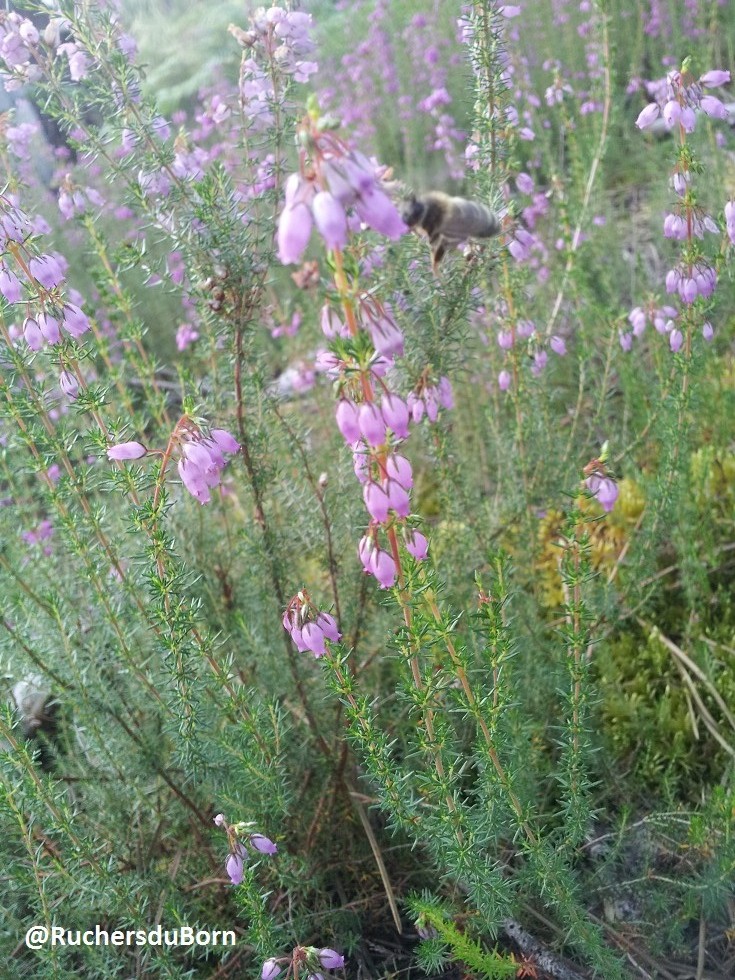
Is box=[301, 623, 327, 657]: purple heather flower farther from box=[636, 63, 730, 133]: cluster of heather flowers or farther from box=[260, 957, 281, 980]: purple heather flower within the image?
box=[636, 63, 730, 133]: cluster of heather flowers

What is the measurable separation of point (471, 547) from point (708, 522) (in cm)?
115

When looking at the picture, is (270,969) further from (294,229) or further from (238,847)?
(294,229)

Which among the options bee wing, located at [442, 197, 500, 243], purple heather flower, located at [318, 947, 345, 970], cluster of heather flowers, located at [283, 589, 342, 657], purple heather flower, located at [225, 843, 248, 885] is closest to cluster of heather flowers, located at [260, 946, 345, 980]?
purple heather flower, located at [318, 947, 345, 970]

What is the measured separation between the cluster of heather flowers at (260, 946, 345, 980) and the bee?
2.25 metres

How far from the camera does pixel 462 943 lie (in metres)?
1.80

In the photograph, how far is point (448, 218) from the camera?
10.3 ft

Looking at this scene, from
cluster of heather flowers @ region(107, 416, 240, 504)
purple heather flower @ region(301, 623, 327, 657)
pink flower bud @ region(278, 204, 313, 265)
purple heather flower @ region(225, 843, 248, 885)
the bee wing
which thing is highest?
pink flower bud @ region(278, 204, 313, 265)

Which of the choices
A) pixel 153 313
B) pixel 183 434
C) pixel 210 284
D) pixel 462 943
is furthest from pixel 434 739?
pixel 153 313

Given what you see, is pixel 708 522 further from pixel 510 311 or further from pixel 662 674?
pixel 510 311

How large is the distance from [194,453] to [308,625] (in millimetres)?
449

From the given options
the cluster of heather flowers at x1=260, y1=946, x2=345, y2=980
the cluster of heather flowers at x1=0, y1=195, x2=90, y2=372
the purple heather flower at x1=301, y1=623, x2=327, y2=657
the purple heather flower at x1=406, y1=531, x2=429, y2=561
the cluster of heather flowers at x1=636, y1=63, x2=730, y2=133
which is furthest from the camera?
the cluster of heather flowers at x1=636, y1=63, x2=730, y2=133

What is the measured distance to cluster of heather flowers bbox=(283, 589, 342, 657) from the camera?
5.69ft

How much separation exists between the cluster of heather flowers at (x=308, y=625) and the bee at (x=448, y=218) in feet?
5.48

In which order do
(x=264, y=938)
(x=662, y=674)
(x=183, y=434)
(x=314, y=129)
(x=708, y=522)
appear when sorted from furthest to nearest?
1. (x=708, y=522)
2. (x=662, y=674)
3. (x=264, y=938)
4. (x=183, y=434)
5. (x=314, y=129)
